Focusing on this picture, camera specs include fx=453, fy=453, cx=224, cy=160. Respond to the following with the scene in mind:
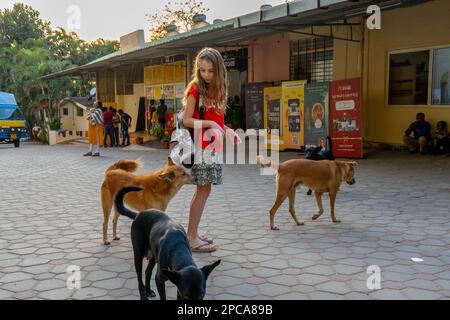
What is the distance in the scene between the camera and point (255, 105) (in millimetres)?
14703

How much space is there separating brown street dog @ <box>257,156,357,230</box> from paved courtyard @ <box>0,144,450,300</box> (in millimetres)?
353

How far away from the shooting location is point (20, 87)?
96.1 feet

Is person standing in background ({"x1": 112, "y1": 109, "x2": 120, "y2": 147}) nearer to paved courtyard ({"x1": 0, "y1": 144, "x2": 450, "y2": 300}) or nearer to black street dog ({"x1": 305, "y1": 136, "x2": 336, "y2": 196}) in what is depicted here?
paved courtyard ({"x1": 0, "y1": 144, "x2": 450, "y2": 300})

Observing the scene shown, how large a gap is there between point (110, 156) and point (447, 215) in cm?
1130

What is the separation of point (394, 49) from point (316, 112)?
8.94 ft

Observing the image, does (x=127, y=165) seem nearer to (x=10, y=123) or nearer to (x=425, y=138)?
(x=425, y=138)

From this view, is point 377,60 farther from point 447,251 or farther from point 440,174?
point 447,251

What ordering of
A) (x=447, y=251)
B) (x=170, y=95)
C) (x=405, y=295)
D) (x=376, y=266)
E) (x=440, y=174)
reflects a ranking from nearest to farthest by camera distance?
(x=405, y=295) < (x=376, y=266) < (x=447, y=251) < (x=440, y=174) < (x=170, y=95)

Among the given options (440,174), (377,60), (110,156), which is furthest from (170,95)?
(440,174)

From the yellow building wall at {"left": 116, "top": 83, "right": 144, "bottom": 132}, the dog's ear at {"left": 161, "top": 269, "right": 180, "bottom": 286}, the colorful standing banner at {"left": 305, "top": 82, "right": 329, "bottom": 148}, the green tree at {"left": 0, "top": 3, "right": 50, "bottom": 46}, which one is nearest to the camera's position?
the dog's ear at {"left": 161, "top": 269, "right": 180, "bottom": 286}

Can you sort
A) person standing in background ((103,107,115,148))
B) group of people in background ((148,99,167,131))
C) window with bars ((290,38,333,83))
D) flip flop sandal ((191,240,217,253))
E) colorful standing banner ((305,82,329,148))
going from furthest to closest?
group of people in background ((148,99,167,131))
person standing in background ((103,107,115,148))
window with bars ((290,38,333,83))
colorful standing banner ((305,82,329,148))
flip flop sandal ((191,240,217,253))

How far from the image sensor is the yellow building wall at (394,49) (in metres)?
11.2

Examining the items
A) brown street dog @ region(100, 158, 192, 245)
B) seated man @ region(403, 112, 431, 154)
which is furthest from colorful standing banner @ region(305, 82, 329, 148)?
brown street dog @ region(100, 158, 192, 245)

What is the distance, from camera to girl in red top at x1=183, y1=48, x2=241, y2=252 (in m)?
4.16
